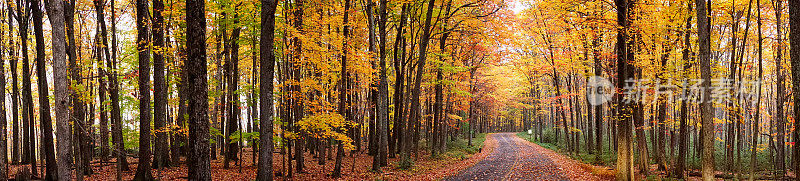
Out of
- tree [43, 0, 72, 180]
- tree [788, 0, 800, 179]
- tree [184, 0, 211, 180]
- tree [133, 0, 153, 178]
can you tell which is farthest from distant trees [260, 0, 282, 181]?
tree [788, 0, 800, 179]

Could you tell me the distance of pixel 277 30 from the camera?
534 inches

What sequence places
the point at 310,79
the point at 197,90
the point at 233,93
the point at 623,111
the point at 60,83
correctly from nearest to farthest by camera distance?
the point at 60,83, the point at 197,90, the point at 623,111, the point at 310,79, the point at 233,93

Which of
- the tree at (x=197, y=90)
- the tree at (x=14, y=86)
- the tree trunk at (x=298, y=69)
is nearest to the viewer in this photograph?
the tree at (x=197, y=90)

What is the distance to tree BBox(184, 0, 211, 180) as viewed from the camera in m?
8.77

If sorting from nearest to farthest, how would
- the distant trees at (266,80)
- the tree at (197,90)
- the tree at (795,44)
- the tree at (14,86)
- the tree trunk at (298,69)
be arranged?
the tree at (795,44) → the tree at (197,90) → the distant trees at (266,80) → the tree at (14,86) → the tree trunk at (298,69)

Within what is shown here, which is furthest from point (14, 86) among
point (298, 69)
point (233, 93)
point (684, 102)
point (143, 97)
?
point (684, 102)

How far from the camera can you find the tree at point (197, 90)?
8.77m

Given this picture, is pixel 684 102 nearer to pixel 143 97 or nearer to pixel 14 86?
pixel 143 97

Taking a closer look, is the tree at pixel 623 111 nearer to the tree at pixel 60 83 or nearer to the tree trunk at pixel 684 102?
the tree trunk at pixel 684 102

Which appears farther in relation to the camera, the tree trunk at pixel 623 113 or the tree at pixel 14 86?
the tree at pixel 14 86

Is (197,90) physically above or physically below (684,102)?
above

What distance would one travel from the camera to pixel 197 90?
8.85 meters

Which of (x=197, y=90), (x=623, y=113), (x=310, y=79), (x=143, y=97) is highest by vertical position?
(x=310, y=79)

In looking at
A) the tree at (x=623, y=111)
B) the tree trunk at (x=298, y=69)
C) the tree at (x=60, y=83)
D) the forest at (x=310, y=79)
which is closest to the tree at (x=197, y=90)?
the forest at (x=310, y=79)
